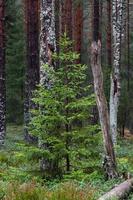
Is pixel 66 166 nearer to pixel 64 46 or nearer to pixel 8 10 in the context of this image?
pixel 64 46

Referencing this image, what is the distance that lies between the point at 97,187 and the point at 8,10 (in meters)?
32.6

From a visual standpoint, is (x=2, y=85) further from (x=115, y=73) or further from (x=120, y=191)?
(x=120, y=191)

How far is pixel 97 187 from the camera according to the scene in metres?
10.4

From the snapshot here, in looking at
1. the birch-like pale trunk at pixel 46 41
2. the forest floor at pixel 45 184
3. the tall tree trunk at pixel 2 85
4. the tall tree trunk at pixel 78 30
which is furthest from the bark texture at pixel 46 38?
the tall tree trunk at pixel 78 30

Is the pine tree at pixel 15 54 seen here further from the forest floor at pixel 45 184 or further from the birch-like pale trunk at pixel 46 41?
the birch-like pale trunk at pixel 46 41

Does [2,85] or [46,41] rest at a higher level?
[46,41]

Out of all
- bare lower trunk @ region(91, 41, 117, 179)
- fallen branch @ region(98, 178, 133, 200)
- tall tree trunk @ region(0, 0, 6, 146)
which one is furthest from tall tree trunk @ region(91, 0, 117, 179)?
tall tree trunk @ region(0, 0, 6, 146)

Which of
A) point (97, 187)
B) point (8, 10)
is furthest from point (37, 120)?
point (8, 10)

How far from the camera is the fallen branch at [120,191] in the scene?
29.4ft

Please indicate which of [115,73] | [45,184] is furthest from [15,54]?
[45,184]

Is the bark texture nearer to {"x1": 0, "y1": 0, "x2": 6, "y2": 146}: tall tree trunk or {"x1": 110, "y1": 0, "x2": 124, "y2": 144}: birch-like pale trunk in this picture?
{"x1": 110, "y1": 0, "x2": 124, "y2": 144}: birch-like pale trunk

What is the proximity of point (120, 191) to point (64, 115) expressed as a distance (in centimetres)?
270

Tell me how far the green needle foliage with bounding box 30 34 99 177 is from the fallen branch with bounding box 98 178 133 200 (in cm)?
133

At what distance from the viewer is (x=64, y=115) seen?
11.7m
